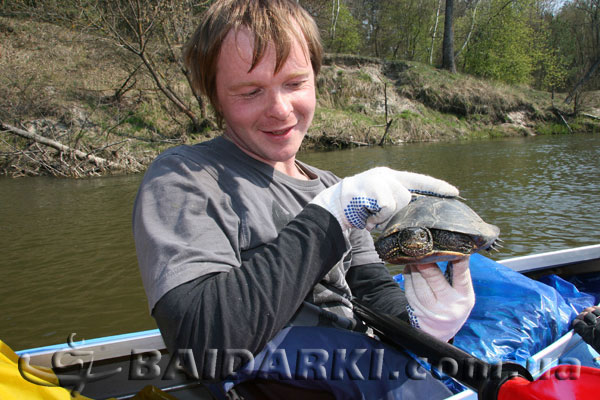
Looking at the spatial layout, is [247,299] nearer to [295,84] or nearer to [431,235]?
[431,235]

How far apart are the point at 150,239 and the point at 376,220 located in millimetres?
586

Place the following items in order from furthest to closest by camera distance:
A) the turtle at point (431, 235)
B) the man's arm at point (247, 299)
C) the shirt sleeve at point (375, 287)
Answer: the shirt sleeve at point (375, 287) → the turtle at point (431, 235) → the man's arm at point (247, 299)

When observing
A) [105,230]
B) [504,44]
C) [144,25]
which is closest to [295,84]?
[105,230]

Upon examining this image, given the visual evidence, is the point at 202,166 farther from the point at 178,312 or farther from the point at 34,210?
the point at 34,210

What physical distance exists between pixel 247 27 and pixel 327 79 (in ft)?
67.9

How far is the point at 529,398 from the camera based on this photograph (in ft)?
2.64

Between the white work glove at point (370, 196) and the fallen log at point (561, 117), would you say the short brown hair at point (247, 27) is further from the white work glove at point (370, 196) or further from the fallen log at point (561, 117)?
the fallen log at point (561, 117)

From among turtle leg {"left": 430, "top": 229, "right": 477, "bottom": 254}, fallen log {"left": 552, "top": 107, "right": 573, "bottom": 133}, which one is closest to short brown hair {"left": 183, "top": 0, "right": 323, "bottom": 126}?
turtle leg {"left": 430, "top": 229, "right": 477, "bottom": 254}

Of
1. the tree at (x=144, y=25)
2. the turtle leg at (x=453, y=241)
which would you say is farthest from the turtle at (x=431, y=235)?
the tree at (x=144, y=25)

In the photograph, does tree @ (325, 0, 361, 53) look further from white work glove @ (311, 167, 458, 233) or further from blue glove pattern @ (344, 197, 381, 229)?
blue glove pattern @ (344, 197, 381, 229)

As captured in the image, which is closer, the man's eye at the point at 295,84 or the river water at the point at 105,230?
the man's eye at the point at 295,84

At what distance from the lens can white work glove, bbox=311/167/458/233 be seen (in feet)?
3.27

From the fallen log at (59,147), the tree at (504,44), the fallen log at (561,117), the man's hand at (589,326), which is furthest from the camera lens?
the tree at (504,44)

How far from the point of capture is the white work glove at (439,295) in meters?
1.05
